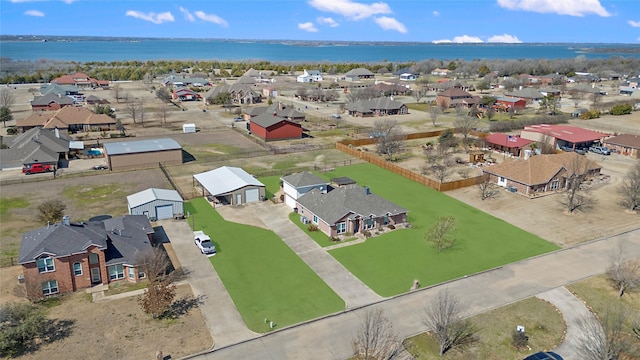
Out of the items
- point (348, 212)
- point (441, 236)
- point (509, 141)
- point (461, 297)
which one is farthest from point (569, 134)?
point (461, 297)

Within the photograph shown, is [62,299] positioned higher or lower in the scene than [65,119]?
lower

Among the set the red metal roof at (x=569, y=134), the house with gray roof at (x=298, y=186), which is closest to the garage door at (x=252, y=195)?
the house with gray roof at (x=298, y=186)

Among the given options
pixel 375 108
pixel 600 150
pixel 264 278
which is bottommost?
pixel 264 278

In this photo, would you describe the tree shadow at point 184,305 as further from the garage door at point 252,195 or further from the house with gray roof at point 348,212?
the garage door at point 252,195

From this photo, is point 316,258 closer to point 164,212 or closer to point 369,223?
point 369,223

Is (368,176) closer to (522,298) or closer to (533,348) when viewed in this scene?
(522,298)

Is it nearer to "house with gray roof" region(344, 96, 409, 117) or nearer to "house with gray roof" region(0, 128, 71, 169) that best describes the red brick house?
"house with gray roof" region(344, 96, 409, 117)

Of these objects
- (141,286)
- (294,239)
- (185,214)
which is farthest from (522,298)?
(185,214)
